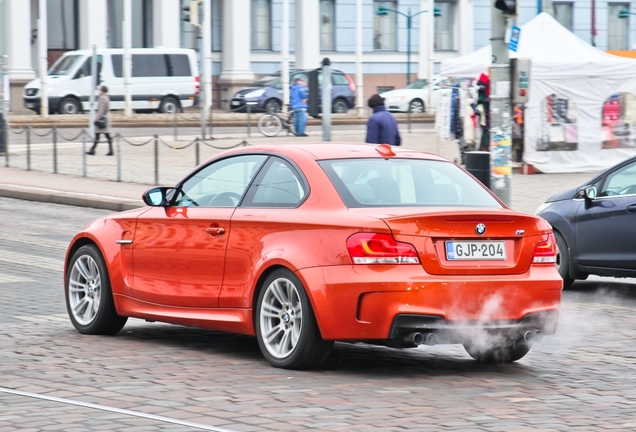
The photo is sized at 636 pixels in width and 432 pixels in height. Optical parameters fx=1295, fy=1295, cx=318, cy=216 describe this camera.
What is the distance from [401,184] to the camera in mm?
7684

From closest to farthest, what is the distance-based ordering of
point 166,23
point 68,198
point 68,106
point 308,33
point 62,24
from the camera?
point 68,198 → point 68,106 → point 166,23 → point 62,24 → point 308,33

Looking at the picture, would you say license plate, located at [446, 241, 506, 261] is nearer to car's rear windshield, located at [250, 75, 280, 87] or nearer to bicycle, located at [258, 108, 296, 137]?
bicycle, located at [258, 108, 296, 137]

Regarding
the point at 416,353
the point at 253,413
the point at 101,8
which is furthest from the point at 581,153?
the point at 101,8

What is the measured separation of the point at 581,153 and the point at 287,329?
2088 cm

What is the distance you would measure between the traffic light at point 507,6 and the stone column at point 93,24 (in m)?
36.9

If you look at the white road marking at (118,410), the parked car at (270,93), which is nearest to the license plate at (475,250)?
the white road marking at (118,410)

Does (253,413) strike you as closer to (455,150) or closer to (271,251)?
(271,251)

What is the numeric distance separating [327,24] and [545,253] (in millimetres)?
52470

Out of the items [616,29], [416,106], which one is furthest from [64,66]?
[616,29]

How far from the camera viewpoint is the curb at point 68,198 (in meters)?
19.6

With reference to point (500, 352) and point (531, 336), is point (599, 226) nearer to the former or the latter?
point (500, 352)

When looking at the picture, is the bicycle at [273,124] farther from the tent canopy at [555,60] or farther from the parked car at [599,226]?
the parked car at [599,226]

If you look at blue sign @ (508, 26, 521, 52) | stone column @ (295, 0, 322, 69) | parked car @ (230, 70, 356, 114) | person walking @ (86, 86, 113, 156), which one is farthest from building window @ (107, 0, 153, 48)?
blue sign @ (508, 26, 521, 52)

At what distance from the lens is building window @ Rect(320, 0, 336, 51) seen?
59.0 metres
